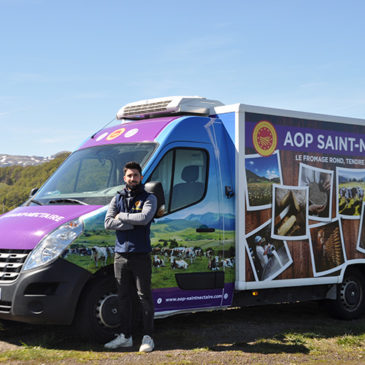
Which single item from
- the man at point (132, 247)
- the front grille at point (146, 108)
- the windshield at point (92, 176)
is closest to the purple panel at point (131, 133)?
the windshield at point (92, 176)

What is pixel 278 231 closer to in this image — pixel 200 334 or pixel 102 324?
pixel 200 334

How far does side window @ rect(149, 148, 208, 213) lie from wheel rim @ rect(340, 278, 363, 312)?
2.96 m

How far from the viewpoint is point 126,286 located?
→ 6773 mm

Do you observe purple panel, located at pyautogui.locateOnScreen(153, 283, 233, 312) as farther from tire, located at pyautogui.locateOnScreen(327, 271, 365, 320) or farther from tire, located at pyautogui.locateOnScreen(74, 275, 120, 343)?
tire, located at pyautogui.locateOnScreen(327, 271, 365, 320)

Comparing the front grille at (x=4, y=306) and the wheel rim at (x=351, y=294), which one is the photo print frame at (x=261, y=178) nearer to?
the wheel rim at (x=351, y=294)

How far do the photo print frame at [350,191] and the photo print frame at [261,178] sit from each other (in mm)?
1237

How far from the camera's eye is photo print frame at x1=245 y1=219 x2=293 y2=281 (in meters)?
8.16

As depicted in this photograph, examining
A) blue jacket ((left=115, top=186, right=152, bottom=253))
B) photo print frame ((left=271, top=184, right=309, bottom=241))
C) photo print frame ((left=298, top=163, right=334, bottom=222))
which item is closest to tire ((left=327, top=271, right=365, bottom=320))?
photo print frame ((left=298, top=163, right=334, bottom=222))

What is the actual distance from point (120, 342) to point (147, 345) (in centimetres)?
30

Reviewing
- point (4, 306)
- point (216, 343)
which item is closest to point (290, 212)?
point (216, 343)

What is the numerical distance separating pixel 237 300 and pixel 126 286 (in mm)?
1943

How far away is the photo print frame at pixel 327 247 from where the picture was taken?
8.89 metres

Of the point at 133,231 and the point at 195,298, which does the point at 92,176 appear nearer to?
the point at 133,231

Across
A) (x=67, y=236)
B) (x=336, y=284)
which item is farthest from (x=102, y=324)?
(x=336, y=284)
